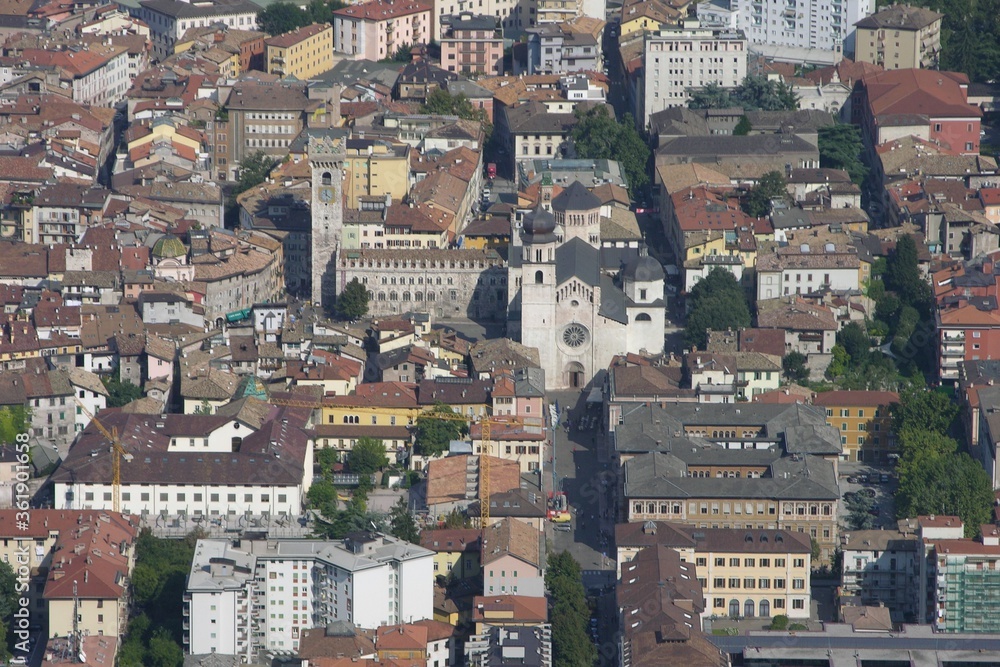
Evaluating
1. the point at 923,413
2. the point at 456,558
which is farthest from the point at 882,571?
the point at 456,558

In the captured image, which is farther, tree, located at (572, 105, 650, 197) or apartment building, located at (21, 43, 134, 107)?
apartment building, located at (21, 43, 134, 107)

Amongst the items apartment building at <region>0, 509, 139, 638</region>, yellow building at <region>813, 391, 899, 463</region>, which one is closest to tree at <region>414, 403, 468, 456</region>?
apartment building at <region>0, 509, 139, 638</region>

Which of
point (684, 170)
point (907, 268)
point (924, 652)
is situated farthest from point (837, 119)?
point (924, 652)

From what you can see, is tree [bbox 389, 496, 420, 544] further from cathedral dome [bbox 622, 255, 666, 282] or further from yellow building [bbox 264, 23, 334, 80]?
yellow building [bbox 264, 23, 334, 80]

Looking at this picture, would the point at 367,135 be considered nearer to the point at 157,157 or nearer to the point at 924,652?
the point at 157,157

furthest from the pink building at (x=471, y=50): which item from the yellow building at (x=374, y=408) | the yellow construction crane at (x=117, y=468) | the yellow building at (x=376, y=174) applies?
the yellow construction crane at (x=117, y=468)

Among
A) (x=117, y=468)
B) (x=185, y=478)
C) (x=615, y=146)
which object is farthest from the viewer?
(x=615, y=146)

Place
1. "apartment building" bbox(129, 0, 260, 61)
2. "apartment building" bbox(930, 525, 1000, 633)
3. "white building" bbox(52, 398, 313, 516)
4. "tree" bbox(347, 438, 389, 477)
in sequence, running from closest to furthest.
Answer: "apartment building" bbox(930, 525, 1000, 633), "white building" bbox(52, 398, 313, 516), "tree" bbox(347, 438, 389, 477), "apartment building" bbox(129, 0, 260, 61)

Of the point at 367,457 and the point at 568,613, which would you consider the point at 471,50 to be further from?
the point at 568,613
